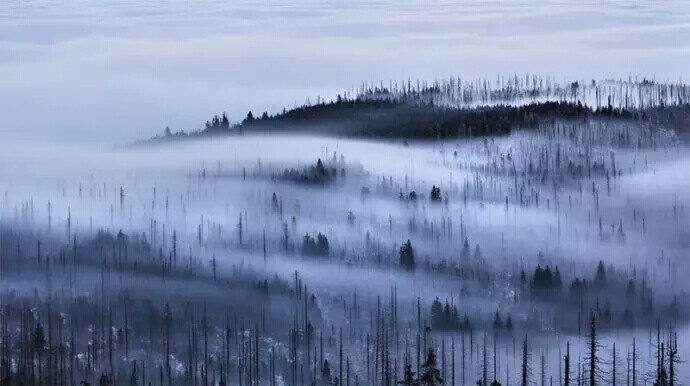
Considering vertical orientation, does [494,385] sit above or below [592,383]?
below

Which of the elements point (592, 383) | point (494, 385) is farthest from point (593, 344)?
point (494, 385)

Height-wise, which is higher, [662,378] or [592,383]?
[592,383]

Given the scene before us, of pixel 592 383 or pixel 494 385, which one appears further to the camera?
pixel 494 385

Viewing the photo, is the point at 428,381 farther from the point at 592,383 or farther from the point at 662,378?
the point at 662,378

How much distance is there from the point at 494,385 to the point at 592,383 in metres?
55.0

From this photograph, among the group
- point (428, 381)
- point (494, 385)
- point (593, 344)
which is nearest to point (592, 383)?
point (593, 344)

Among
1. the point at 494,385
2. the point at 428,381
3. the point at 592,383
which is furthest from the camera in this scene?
the point at 494,385

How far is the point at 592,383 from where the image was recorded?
93.2 metres

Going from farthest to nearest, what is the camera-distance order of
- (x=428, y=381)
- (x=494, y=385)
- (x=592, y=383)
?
(x=494, y=385) < (x=428, y=381) < (x=592, y=383)

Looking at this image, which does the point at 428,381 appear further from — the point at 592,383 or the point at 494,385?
the point at 494,385

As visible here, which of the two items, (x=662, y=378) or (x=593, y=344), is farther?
(x=662, y=378)

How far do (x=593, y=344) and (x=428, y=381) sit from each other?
595 inches

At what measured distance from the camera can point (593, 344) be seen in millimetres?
98375

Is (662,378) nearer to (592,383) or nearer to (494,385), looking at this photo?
(494,385)
